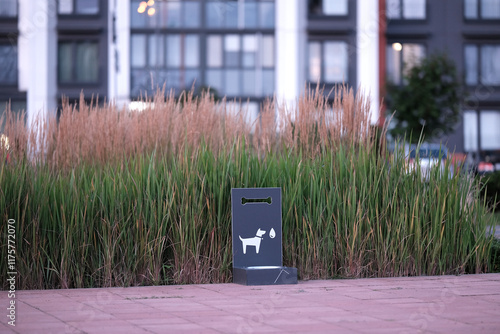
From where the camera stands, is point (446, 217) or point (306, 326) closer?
point (306, 326)

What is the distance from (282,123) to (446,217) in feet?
6.89

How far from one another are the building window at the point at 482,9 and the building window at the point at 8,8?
2027 centimetres

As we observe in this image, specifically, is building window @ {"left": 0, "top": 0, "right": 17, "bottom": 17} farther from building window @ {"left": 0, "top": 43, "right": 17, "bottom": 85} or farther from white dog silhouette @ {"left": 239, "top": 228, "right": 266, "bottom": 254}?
white dog silhouette @ {"left": 239, "top": 228, "right": 266, "bottom": 254}

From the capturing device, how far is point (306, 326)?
453 cm

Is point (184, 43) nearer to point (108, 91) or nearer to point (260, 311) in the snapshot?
point (108, 91)

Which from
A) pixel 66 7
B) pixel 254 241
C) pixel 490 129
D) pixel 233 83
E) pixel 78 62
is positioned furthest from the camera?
pixel 490 129

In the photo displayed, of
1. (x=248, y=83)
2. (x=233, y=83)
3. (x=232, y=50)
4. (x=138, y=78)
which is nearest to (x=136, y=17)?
(x=138, y=78)

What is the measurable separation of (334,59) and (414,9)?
4541mm

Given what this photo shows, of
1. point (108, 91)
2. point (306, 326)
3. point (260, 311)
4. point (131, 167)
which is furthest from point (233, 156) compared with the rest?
point (108, 91)

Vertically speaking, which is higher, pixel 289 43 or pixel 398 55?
pixel 289 43

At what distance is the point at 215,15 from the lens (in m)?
34.6

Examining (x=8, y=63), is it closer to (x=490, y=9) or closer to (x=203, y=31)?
(x=203, y=31)

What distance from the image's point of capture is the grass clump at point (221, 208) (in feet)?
21.4

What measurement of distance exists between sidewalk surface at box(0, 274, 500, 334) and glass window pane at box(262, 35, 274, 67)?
28613 millimetres
